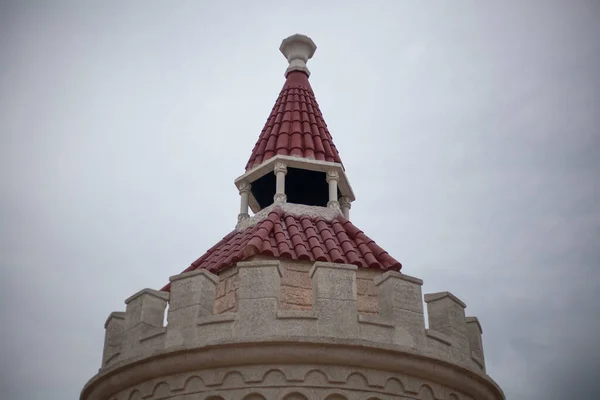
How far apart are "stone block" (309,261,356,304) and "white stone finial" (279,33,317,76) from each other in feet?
29.2

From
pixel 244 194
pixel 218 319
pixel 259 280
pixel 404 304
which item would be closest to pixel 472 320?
pixel 404 304

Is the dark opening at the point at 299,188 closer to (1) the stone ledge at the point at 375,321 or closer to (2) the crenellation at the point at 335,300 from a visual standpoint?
(2) the crenellation at the point at 335,300

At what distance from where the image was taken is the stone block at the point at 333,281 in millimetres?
8672

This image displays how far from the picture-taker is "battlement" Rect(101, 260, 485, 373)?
8516mm

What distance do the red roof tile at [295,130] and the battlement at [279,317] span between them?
206 inches

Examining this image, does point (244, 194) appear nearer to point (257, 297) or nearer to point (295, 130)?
point (295, 130)

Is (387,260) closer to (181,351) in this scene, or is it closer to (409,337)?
(409,337)

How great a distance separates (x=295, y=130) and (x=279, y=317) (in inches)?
267

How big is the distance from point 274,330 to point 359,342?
1096mm

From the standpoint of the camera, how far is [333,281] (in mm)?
8766

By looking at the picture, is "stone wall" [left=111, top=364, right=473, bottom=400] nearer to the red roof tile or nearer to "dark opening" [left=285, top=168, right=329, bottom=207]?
the red roof tile

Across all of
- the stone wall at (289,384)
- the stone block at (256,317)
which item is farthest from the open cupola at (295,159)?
the stone wall at (289,384)

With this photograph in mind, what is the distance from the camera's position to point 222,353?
Answer: 27.6ft

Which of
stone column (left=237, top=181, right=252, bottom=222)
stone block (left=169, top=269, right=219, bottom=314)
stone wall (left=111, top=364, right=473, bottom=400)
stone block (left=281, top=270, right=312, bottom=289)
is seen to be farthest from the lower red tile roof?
stone wall (left=111, top=364, right=473, bottom=400)
